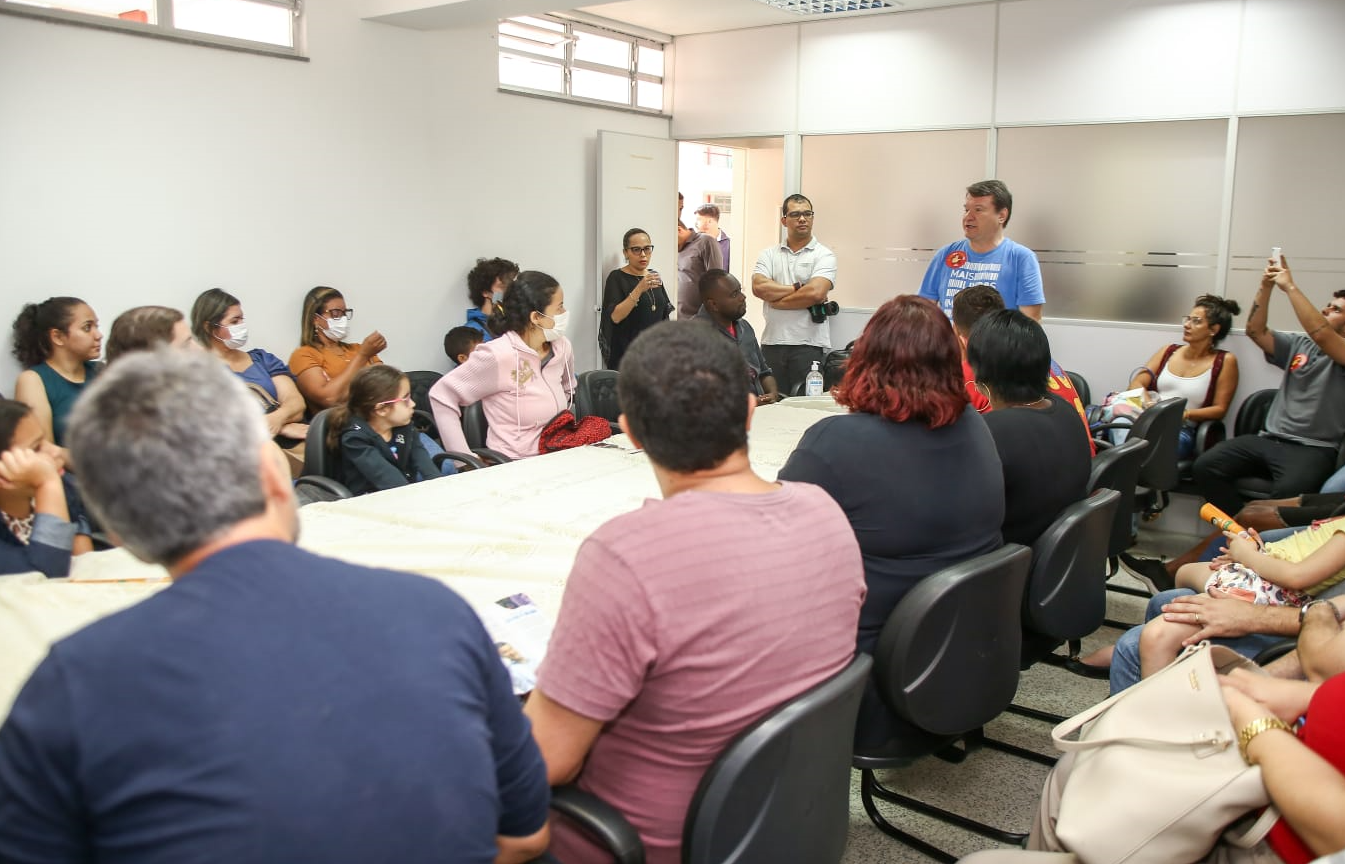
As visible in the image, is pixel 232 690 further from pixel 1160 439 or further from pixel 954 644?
pixel 1160 439

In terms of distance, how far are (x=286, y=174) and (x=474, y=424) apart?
7.41 ft

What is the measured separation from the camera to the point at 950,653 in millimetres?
2027

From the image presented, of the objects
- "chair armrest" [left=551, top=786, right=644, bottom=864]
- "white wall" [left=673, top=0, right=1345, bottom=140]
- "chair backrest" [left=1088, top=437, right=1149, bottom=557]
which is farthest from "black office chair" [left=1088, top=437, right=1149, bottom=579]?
"white wall" [left=673, top=0, right=1345, bottom=140]

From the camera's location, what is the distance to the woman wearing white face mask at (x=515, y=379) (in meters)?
3.90

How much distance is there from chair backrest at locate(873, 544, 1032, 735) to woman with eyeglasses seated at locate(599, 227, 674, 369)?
4.86m

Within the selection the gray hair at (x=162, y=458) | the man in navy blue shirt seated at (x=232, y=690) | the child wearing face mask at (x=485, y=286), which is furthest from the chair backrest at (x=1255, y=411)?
the gray hair at (x=162, y=458)

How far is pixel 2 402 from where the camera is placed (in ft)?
7.45

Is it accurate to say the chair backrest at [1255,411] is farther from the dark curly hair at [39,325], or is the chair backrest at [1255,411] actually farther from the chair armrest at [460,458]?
the dark curly hair at [39,325]

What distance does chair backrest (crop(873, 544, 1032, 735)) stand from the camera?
1.94 m

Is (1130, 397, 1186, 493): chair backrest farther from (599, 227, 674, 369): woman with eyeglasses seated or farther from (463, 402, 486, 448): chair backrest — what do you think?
(599, 227, 674, 369): woman with eyeglasses seated

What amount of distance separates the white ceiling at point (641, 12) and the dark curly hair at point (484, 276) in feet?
→ 4.71

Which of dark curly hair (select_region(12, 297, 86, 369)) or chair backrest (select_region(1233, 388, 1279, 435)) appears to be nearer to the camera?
dark curly hair (select_region(12, 297, 86, 369))

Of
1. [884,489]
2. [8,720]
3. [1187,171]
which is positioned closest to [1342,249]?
[1187,171]

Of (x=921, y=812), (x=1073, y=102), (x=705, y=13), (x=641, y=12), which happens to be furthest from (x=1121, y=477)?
(x=641, y=12)
